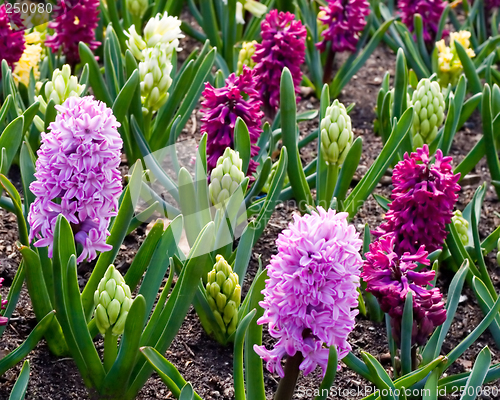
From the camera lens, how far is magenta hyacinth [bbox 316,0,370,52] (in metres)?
3.06

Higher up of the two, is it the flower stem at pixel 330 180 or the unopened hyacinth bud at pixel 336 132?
the unopened hyacinth bud at pixel 336 132

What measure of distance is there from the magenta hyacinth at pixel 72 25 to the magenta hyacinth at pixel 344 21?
1.07 m

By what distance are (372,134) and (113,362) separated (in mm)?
1968

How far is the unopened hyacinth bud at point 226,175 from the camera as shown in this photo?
196cm

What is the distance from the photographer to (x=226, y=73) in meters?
3.21

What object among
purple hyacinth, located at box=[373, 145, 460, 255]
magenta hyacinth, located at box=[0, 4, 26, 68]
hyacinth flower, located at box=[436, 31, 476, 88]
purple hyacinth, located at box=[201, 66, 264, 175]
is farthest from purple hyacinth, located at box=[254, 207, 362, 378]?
hyacinth flower, located at box=[436, 31, 476, 88]

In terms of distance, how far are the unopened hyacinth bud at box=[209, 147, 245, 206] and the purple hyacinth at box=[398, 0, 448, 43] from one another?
2008 mm

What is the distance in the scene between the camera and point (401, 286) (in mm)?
1648

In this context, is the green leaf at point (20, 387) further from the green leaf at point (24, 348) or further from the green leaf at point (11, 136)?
the green leaf at point (11, 136)

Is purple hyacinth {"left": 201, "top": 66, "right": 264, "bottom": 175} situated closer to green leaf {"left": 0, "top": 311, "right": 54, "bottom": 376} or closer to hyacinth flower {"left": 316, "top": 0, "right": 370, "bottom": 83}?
green leaf {"left": 0, "top": 311, "right": 54, "bottom": 376}

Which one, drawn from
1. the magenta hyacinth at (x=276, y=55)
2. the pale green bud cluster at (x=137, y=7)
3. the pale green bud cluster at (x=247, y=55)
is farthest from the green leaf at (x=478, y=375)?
the pale green bud cluster at (x=137, y=7)

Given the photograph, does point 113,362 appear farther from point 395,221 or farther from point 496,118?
point 496,118

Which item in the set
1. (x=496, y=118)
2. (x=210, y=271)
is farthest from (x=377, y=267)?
(x=496, y=118)

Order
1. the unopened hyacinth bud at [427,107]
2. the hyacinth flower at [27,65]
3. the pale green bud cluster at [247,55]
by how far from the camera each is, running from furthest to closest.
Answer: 1. the pale green bud cluster at [247,55]
2. the hyacinth flower at [27,65]
3. the unopened hyacinth bud at [427,107]
